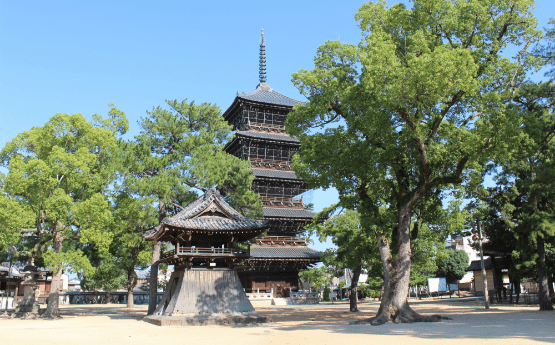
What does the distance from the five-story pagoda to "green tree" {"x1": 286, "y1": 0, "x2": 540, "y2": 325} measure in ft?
62.4

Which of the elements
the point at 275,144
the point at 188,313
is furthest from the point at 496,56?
the point at 275,144

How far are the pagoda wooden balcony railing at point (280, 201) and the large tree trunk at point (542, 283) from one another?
2094 centimetres

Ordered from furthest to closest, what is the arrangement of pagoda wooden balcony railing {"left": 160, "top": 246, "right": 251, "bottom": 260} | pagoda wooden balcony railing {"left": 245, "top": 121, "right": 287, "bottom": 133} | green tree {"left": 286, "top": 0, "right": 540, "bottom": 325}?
pagoda wooden balcony railing {"left": 245, "top": 121, "right": 287, "bottom": 133} → pagoda wooden balcony railing {"left": 160, "top": 246, "right": 251, "bottom": 260} → green tree {"left": 286, "top": 0, "right": 540, "bottom": 325}

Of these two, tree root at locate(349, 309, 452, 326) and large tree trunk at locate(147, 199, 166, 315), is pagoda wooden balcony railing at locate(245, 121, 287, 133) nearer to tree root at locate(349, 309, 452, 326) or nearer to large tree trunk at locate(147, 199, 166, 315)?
large tree trunk at locate(147, 199, 166, 315)

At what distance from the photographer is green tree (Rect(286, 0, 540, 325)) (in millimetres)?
14484

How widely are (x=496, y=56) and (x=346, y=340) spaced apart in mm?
11255

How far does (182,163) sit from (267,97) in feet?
65.7

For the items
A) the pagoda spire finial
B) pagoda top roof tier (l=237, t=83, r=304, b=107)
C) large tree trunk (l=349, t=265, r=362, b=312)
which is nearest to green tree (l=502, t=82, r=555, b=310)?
large tree trunk (l=349, t=265, r=362, b=312)

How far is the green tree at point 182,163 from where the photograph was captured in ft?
80.5

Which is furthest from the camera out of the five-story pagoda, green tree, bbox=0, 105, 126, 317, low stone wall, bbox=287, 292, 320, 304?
the five-story pagoda

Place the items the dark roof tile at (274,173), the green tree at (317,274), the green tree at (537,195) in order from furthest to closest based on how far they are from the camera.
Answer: the green tree at (317,274) → the dark roof tile at (274,173) → the green tree at (537,195)

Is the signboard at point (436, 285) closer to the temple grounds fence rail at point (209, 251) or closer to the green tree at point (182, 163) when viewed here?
the green tree at point (182, 163)

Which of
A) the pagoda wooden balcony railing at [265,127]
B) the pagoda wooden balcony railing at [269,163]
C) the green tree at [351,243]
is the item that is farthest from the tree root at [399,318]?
the pagoda wooden balcony railing at [265,127]

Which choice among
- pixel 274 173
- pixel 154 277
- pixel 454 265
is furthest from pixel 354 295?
pixel 454 265
